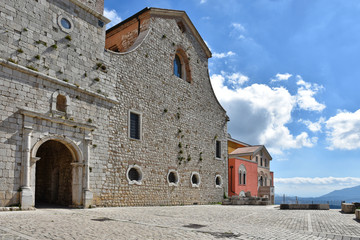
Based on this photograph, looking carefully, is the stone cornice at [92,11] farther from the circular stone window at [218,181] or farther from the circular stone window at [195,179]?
the circular stone window at [218,181]

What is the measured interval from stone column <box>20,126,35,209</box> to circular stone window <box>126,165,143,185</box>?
18.3 ft

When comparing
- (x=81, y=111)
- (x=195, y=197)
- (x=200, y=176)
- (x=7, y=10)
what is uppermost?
(x=7, y=10)

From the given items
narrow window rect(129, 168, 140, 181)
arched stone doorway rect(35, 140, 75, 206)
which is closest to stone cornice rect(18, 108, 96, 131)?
arched stone doorway rect(35, 140, 75, 206)

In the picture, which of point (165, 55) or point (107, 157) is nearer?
point (107, 157)

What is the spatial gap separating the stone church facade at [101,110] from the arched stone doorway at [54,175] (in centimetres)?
5

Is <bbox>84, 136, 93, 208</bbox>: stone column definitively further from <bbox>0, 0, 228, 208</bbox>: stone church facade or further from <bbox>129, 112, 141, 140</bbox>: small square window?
<bbox>129, 112, 141, 140</bbox>: small square window

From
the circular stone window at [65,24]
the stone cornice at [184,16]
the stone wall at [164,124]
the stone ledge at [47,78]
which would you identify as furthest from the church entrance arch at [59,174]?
the stone cornice at [184,16]

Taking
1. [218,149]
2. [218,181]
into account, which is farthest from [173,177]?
[218,149]

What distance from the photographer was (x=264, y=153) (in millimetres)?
38500

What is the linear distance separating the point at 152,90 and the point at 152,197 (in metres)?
6.27

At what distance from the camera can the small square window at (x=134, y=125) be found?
1769 cm

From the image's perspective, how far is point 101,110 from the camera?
617 inches

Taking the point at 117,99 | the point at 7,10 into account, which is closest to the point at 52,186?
the point at 117,99

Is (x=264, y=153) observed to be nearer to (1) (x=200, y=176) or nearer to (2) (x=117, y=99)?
(1) (x=200, y=176)
